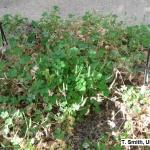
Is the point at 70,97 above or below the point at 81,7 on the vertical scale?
below

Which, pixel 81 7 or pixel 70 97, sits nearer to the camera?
pixel 70 97

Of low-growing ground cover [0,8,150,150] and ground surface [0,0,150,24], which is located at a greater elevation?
ground surface [0,0,150,24]

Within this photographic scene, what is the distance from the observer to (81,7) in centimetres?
497

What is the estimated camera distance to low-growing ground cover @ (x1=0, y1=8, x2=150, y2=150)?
3.00 metres

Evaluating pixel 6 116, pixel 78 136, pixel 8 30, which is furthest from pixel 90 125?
pixel 8 30

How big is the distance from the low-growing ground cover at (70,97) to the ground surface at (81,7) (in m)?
0.97

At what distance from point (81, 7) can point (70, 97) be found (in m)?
2.04

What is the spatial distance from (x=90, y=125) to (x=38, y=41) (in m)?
1.28

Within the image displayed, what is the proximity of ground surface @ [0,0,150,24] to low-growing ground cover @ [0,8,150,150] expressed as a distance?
97cm

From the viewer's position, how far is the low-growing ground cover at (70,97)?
3002 millimetres

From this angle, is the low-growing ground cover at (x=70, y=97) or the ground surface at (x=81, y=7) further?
the ground surface at (x=81, y=7)

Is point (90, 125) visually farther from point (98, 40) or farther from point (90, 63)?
point (98, 40)

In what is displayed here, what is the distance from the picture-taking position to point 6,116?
305 centimetres

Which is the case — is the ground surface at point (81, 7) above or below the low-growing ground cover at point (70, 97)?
above
